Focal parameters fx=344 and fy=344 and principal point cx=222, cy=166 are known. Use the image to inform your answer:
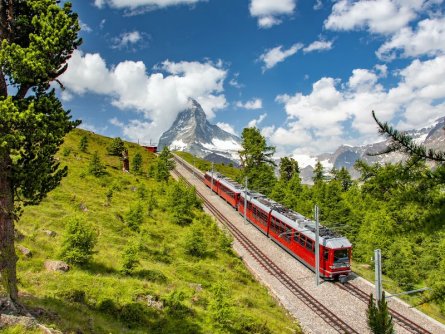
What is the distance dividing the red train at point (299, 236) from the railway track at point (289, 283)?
2348mm

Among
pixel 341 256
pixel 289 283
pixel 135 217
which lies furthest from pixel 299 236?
pixel 135 217

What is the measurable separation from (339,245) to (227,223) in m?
19.7

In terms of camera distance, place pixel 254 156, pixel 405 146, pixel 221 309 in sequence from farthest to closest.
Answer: pixel 254 156 < pixel 221 309 < pixel 405 146

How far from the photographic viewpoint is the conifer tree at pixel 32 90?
31.9ft

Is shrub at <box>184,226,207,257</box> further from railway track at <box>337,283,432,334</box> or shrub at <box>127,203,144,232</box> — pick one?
railway track at <box>337,283,432,334</box>

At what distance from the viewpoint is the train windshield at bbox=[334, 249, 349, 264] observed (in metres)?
27.5

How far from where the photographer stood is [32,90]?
415 inches

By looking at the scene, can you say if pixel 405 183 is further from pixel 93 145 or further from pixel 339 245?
pixel 93 145

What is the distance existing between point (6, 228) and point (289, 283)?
74.8 feet

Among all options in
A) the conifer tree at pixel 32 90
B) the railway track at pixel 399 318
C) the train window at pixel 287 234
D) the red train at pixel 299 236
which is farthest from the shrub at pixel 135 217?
the conifer tree at pixel 32 90

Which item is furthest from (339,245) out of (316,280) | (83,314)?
(83,314)

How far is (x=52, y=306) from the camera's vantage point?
12938 mm

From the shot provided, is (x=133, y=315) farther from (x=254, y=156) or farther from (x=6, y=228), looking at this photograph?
(x=254, y=156)

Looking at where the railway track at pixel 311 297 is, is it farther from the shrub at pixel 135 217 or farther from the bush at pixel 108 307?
the shrub at pixel 135 217
